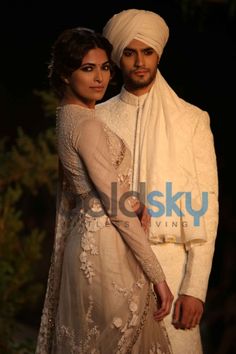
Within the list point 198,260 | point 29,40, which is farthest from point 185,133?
point 29,40

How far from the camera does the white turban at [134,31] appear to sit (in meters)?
3.04

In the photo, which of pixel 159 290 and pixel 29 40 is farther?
pixel 29 40

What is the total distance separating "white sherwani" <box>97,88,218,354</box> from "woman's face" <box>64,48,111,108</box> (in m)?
0.26

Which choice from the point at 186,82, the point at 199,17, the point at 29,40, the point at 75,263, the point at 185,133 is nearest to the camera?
the point at 75,263

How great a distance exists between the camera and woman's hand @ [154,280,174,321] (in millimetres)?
2900

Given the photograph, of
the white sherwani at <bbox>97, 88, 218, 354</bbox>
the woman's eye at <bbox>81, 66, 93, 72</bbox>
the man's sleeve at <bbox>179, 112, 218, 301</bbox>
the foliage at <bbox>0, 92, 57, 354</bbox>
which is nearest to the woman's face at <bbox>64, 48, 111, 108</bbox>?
the woman's eye at <bbox>81, 66, 93, 72</bbox>

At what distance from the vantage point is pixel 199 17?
4637 mm

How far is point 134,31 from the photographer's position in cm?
304

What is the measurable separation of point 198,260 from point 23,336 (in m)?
2.81

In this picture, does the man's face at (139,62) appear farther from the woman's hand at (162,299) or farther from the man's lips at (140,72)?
the woman's hand at (162,299)

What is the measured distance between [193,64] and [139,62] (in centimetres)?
193

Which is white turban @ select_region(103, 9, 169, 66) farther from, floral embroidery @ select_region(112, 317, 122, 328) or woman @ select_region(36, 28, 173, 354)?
floral embroidery @ select_region(112, 317, 122, 328)

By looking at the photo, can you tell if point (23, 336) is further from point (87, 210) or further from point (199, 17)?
point (87, 210)

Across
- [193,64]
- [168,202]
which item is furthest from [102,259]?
[193,64]
